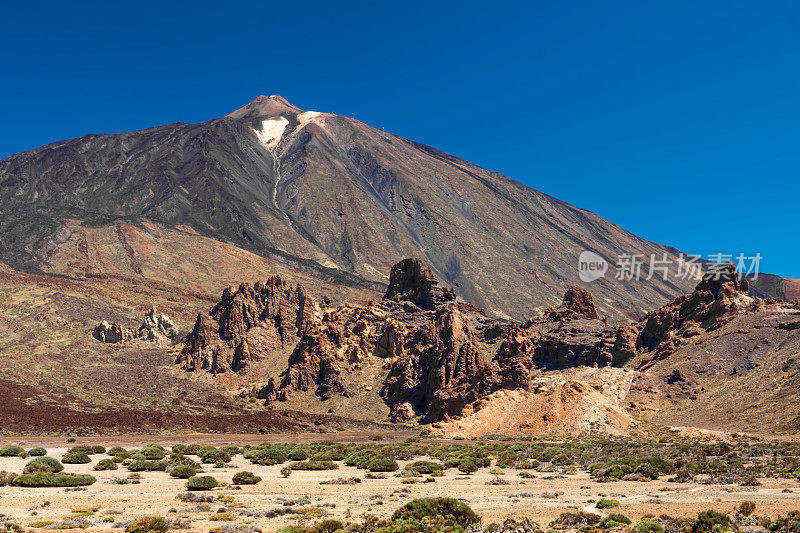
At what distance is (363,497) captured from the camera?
92.7 feet

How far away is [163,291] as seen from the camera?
568 ft

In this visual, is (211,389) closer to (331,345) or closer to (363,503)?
(331,345)

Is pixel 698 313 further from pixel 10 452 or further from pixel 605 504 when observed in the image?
pixel 10 452

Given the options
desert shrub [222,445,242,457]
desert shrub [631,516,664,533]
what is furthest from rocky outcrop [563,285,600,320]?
desert shrub [631,516,664,533]

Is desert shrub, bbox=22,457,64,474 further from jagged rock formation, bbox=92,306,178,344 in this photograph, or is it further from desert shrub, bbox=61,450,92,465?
jagged rock formation, bbox=92,306,178,344

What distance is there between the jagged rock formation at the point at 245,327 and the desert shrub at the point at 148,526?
89.9m

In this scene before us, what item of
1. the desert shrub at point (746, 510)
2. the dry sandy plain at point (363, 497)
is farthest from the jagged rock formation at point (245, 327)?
the desert shrub at point (746, 510)

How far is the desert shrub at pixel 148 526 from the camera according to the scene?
1998cm

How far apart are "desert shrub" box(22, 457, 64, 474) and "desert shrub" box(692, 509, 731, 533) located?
31.4 metres

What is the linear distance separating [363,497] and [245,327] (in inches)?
3565

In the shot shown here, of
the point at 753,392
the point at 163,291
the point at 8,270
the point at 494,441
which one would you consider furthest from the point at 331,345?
the point at 8,270

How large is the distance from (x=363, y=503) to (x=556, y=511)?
8060 mm

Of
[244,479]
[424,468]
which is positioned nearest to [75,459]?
[244,479]

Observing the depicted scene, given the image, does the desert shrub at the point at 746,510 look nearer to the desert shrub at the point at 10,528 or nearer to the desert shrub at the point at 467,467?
the desert shrub at the point at 467,467
